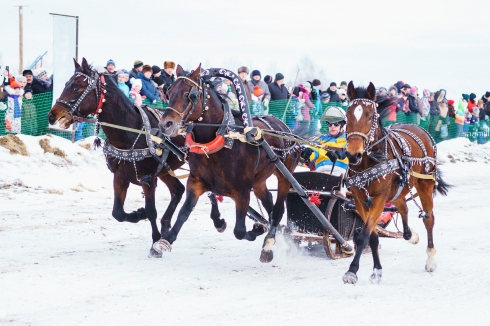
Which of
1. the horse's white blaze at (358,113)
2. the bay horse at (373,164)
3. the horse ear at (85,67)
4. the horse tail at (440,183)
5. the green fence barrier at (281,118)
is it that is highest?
the horse's white blaze at (358,113)

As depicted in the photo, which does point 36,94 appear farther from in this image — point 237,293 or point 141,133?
point 237,293

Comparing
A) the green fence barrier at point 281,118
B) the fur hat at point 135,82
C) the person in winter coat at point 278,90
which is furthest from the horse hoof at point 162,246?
A: the person in winter coat at point 278,90

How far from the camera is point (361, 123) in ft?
22.5

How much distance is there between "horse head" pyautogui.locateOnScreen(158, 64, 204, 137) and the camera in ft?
22.8

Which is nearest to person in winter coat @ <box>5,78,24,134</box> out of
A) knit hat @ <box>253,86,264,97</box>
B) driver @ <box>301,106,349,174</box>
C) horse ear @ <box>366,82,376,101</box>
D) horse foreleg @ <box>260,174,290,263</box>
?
knit hat @ <box>253,86,264,97</box>

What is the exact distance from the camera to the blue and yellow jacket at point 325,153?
8.81 metres

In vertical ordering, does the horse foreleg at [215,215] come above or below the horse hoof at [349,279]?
below

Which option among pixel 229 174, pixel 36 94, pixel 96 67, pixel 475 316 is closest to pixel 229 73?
pixel 229 174

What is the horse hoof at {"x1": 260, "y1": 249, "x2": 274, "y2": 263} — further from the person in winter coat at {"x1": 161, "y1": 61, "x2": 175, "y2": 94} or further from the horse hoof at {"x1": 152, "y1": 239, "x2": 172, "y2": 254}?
the person in winter coat at {"x1": 161, "y1": 61, "x2": 175, "y2": 94}

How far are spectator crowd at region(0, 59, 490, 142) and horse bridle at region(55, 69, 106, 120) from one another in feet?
0.94

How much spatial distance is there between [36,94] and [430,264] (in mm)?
8210

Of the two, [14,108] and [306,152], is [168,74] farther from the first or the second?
[306,152]

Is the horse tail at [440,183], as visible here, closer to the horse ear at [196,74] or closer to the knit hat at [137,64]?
the horse ear at [196,74]

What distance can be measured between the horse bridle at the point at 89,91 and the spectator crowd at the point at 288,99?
0.29m
